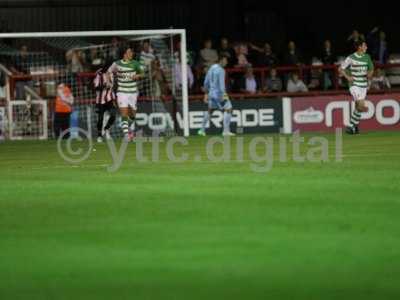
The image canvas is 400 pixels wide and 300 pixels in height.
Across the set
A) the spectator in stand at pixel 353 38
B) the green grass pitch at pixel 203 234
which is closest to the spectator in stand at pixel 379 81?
the spectator in stand at pixel 353 38

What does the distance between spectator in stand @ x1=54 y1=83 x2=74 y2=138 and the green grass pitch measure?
1318cm

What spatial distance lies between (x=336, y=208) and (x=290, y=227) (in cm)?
154

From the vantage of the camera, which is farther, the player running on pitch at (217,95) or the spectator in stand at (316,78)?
the spectator in stand at (316,78)

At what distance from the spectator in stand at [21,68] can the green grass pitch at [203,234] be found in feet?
48.6

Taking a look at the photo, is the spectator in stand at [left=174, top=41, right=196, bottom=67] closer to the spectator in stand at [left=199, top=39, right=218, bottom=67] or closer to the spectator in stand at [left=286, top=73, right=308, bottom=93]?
the spectator in stand at [left=199, top=39, right=218, bottom=67]

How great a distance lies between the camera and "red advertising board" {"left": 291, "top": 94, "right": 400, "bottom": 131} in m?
32.3

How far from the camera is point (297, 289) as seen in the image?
8250 millimetres

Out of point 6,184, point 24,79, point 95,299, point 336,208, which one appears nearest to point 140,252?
point 95,299

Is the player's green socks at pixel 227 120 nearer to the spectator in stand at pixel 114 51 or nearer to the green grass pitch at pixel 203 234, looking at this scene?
the spectator in stand at pixel 114 51

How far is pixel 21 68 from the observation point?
33.2 metres

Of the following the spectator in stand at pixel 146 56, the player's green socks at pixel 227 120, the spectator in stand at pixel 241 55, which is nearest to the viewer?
the player's green socks at pixel 227 120

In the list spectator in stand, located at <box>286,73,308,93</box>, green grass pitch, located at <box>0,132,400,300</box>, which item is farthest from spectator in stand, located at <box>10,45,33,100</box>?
green grass pitch, located at <box>0,132,400,300</box>

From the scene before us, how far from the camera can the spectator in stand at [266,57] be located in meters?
33.8

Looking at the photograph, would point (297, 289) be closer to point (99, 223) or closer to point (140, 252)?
point (140, 252)
